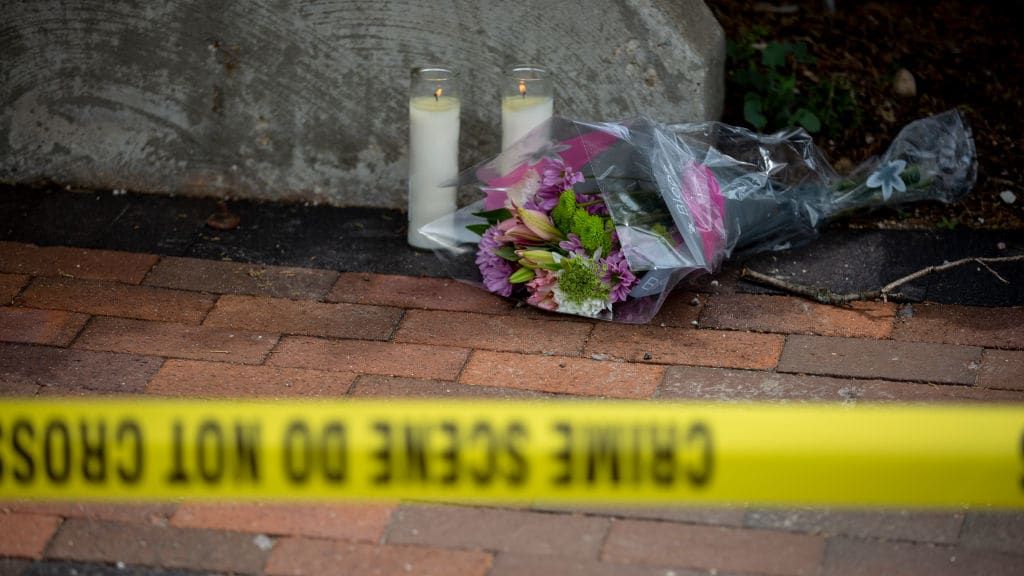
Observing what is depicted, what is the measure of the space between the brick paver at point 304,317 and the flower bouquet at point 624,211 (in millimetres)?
330

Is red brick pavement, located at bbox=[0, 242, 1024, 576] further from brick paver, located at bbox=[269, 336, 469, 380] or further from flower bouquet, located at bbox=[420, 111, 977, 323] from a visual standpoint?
flower bouquet, located at bbox=[420, 111, 977, 323]

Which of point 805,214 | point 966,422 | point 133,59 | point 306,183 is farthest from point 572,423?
point 133,59

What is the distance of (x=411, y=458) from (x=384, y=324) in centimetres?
88

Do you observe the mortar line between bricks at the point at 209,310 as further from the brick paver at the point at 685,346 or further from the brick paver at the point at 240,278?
the brick paver at the point at 685,346

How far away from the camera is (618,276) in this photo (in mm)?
3334

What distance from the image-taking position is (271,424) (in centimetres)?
265

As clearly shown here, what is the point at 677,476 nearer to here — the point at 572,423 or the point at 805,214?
the point at 572,423

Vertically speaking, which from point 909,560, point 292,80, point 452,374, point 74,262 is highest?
point 292,80

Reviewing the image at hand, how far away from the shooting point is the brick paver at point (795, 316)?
10.9 feet

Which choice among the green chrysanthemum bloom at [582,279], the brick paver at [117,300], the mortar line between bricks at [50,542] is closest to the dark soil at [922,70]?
the green chrysanthemum bloom at [582,279]

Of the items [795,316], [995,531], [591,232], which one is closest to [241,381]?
[591,232]

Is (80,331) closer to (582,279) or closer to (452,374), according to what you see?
(452,374)

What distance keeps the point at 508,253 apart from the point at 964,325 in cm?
124

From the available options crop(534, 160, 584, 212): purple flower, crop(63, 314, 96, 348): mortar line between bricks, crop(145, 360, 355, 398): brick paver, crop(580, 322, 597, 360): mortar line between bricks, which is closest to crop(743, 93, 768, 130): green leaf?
crop(534, 160, 584, 212): purple flower
